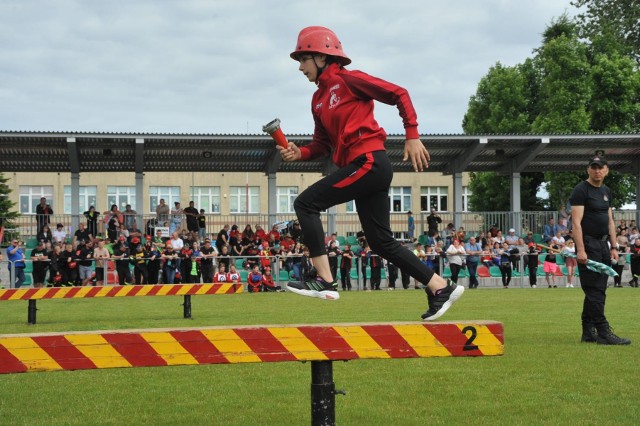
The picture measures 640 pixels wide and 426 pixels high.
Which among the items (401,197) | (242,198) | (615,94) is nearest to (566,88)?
(615,94)

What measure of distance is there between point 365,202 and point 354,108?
72cm

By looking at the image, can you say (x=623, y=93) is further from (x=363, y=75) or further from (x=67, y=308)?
(x=363, y=75)

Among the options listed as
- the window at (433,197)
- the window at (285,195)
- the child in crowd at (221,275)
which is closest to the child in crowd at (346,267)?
the child in crowd at (221,275)

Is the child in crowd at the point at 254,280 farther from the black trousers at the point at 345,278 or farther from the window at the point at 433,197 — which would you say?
the window at the point at 433,197

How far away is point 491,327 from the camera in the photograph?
5250 millimetres

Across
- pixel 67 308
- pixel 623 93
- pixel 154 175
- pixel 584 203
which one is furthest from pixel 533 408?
pixel 154 175

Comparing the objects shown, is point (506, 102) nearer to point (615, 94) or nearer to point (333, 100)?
point (615, 94)

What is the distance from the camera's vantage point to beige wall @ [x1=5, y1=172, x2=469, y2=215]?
233ft

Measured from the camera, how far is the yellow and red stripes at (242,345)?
4797 mm

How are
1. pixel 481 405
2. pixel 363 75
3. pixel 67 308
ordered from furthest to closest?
1. pixel 67 308
2. pixel 481 405
3. pixel 363 75

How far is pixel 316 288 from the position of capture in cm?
651

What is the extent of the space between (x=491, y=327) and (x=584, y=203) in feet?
19.1

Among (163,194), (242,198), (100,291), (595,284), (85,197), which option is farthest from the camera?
(242,198)

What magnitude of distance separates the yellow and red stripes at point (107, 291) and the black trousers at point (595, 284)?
23.0 feet
